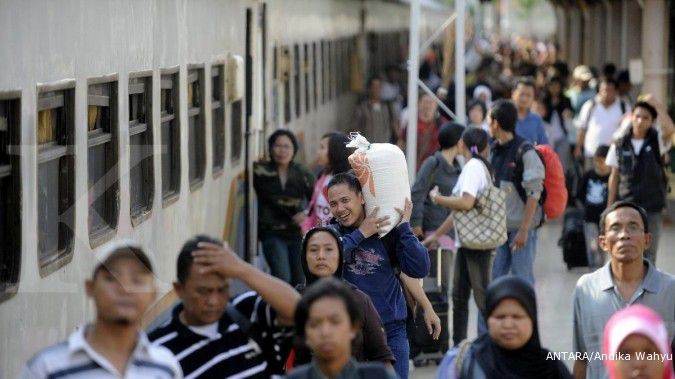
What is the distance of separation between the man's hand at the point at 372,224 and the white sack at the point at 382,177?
0.11 feet

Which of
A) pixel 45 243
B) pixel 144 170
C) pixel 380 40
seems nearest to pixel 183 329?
pixel 45 243

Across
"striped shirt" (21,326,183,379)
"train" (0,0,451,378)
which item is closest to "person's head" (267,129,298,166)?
"train" (0,0,451,378)

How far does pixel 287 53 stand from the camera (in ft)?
62.8

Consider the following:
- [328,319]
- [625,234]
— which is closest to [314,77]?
[625,234]

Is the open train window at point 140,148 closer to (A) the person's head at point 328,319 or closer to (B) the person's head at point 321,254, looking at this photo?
(B) the person's head at point 321,254

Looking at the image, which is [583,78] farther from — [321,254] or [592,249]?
[321,254]

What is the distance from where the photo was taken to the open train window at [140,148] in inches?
379

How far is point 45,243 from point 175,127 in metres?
4.10

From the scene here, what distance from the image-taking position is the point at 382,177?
311 inches

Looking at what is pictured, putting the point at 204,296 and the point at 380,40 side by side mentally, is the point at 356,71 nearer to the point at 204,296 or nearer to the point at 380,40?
the point at 380,40

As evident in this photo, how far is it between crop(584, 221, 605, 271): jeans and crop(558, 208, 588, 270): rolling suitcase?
0.18 feet

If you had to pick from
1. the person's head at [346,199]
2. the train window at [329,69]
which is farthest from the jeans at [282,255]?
the train window at [329,69]

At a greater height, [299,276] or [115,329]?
[115,329]

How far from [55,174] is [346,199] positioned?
1.37 metres
